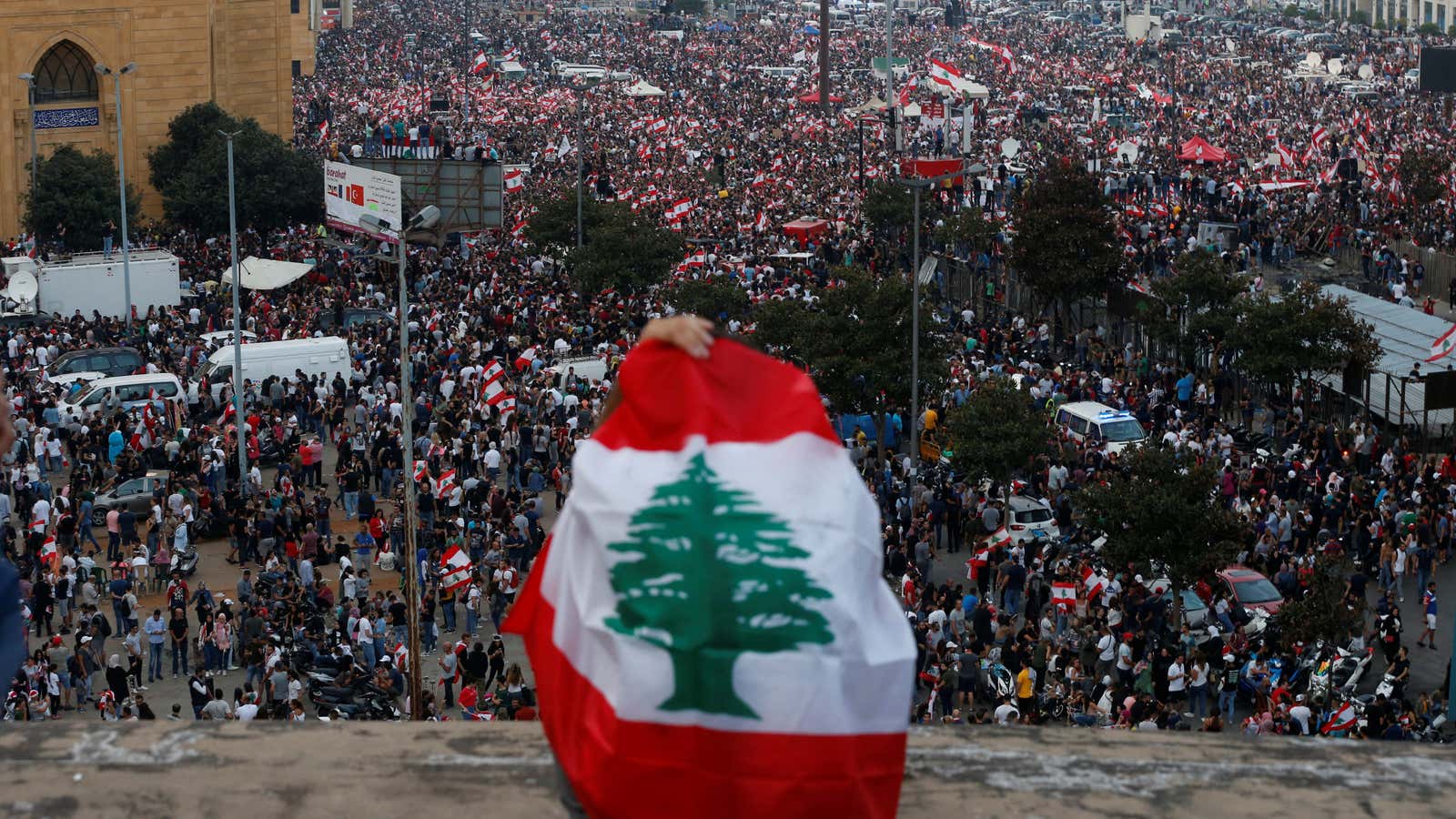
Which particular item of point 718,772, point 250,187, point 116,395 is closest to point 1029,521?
point 116,395

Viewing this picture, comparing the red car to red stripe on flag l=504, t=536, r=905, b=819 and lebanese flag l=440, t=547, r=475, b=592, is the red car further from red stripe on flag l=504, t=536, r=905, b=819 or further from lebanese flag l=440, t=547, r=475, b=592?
red stripe on flag l=504, t=536, r=905, b=819

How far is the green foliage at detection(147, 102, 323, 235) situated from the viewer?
4675cm

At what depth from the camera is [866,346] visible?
94.8 feet

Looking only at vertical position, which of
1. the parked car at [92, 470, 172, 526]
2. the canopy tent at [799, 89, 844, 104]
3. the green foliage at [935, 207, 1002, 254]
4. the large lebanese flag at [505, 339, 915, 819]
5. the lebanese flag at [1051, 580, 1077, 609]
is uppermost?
the large lebanese flag at [505, 339, 915, 819]

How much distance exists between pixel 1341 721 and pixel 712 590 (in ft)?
45.1

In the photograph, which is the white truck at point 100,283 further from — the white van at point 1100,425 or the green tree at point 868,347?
the white van at point 1100,425

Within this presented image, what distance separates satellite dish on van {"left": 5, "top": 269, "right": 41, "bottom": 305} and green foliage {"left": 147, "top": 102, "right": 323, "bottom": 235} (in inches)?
360

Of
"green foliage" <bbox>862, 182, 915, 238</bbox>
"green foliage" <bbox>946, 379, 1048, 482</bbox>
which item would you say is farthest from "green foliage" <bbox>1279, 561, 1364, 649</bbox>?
"green foliage" <bbox>862, 182, 915, 238</bbox>

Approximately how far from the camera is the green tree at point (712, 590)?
3.50 m

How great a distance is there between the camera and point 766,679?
3.51 m

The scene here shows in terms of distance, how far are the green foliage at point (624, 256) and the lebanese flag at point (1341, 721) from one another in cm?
2400

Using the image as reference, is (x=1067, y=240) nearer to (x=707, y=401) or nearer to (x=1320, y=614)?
(x=1320, y=614)

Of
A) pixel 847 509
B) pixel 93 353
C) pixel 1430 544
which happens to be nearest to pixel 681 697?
pixel 847 509

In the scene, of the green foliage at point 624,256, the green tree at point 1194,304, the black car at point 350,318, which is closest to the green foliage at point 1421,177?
the green tree at point 1194,304
